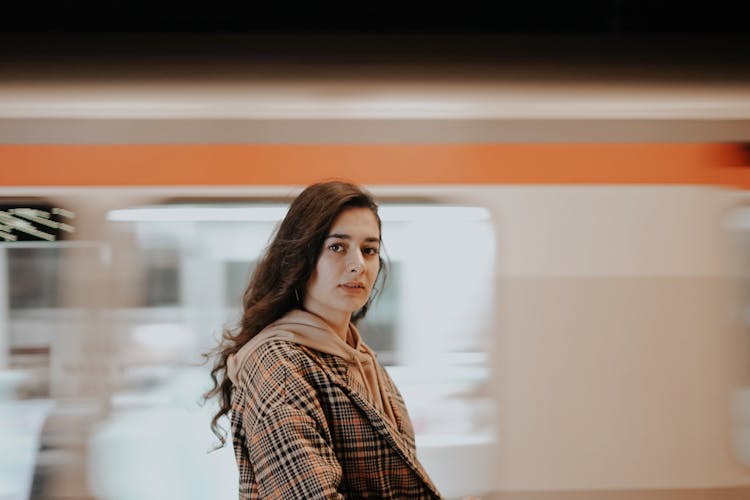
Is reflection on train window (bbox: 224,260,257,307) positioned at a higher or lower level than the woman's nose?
lower

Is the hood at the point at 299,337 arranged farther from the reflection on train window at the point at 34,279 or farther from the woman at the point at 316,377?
the reflection on train window at the point at 34,279

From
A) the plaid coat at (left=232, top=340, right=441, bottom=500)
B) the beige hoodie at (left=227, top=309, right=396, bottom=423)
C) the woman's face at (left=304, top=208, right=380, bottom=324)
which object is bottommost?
the plaid coat at (left=232, top=340, right=441, bottom=500)

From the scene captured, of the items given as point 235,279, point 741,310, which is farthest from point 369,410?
point 741,310

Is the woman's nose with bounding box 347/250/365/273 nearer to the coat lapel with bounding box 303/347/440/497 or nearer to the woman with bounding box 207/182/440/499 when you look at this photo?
the woman with bounding box 207/182/440/499

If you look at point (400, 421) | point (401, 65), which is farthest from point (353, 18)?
point (400, 421)

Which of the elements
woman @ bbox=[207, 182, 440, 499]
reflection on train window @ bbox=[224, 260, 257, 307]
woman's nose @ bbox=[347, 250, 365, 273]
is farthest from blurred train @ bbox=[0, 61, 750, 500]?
woman's nose @ bbox=[347, 250, 365, 273]

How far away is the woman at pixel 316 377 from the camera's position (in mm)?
1332

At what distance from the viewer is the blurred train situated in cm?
271

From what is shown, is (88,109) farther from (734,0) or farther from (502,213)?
(734,0)

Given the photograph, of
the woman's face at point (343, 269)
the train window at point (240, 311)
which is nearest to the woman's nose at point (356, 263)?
the woman's face at point (343, 269)

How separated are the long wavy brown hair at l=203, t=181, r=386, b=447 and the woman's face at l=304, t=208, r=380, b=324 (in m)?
0.02

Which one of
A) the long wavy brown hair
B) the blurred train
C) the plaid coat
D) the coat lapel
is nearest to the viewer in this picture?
the plaid coat

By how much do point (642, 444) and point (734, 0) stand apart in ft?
13.5

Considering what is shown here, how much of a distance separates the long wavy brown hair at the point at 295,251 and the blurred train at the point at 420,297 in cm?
117
